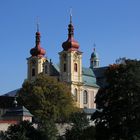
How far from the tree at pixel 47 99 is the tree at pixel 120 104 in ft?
82.5

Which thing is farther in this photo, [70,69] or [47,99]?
[70,69]

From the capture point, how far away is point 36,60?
108250mm

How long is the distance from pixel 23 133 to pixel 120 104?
1029cm

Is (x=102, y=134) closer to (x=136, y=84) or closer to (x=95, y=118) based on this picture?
(x=95, y=118)

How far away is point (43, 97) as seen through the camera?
80.9 meters

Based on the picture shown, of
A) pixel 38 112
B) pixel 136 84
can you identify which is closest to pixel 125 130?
pixel 136 84

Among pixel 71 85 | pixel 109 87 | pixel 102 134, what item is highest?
pixel 71 85

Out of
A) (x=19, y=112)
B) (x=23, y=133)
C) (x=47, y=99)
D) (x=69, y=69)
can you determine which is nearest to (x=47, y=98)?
(x=47, y=99)

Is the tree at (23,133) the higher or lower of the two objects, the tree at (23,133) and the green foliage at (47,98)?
the lower

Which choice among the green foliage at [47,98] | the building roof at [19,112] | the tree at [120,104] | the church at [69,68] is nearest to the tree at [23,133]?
the tree at [120,104]

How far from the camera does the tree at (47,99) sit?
78119mm

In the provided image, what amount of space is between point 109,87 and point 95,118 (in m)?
2.95

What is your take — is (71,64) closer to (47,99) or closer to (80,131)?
(47,99)

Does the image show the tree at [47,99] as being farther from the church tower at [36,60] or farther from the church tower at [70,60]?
the church tower at [36,60]
